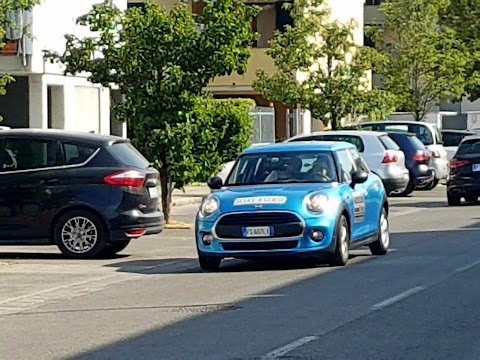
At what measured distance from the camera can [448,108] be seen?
73000 mm

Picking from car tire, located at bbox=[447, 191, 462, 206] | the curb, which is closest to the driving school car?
car tire, located at bbox=[447, 191, 462, 206]

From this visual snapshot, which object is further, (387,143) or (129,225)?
(387,143)

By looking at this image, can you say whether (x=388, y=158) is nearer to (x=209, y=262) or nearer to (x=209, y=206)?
(x=209, y=262)

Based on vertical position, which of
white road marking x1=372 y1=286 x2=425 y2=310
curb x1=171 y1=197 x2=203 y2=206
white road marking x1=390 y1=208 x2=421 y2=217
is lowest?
white road marking x1=372 y1=286 x2=425 y2=310

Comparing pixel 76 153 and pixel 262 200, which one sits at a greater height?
pixel 76 153

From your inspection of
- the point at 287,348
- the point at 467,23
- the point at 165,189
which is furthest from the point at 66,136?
the point at 467,23

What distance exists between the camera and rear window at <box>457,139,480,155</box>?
99.1ft

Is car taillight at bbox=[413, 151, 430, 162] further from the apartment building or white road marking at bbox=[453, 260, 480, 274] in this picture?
white road marking at bbox=[453, 260, 480, 274]

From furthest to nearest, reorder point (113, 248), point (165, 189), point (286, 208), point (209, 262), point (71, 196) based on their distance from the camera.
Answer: point (165, 189), point (113, 248), point (71, 196), point (209, 262), point (286, 208)

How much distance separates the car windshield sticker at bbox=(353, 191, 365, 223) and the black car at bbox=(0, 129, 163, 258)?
3.38m

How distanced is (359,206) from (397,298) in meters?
3.98

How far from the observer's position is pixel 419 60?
48938 mm

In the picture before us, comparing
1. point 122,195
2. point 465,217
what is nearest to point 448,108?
point 465,217

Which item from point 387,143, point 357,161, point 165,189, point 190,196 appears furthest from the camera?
point 190,196
